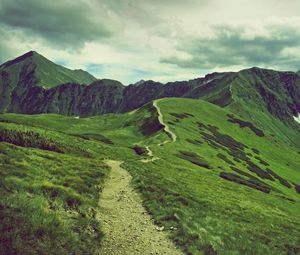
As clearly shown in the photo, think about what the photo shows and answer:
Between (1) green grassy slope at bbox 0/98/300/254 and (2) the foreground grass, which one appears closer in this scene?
(2) the foreground grass

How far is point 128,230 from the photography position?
17.6 metres

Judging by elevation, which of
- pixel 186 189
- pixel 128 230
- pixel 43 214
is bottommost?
pixel 186 189

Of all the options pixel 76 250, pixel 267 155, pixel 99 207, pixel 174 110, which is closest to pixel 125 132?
pixel 174 110

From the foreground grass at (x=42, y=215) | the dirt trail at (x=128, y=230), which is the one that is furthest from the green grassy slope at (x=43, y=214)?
the dirt trail at (x=128, y=230)

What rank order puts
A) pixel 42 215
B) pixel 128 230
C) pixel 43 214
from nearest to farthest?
pixel 42 215
pixel 43 214
pixel 128 230

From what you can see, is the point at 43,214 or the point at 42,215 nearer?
the point at 42,215

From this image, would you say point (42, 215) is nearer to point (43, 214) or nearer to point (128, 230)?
point (43, 214)

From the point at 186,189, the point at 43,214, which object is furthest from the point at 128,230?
the point at 186,189

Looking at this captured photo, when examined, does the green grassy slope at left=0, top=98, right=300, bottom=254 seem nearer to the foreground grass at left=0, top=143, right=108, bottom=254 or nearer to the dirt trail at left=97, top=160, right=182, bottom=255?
the foreground grass at left=0, top=143, right=108, bottom=254

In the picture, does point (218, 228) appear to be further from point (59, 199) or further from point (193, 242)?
point (59, 199)

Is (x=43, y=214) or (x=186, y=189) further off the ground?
(x=43, y=214)

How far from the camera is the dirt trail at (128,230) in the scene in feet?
50.2

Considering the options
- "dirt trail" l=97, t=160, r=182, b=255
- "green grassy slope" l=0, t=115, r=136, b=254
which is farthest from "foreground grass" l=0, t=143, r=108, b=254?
"dirt trail" l=97, t=160, r=182, b=255

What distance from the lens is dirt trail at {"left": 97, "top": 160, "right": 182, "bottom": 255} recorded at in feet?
50.2
